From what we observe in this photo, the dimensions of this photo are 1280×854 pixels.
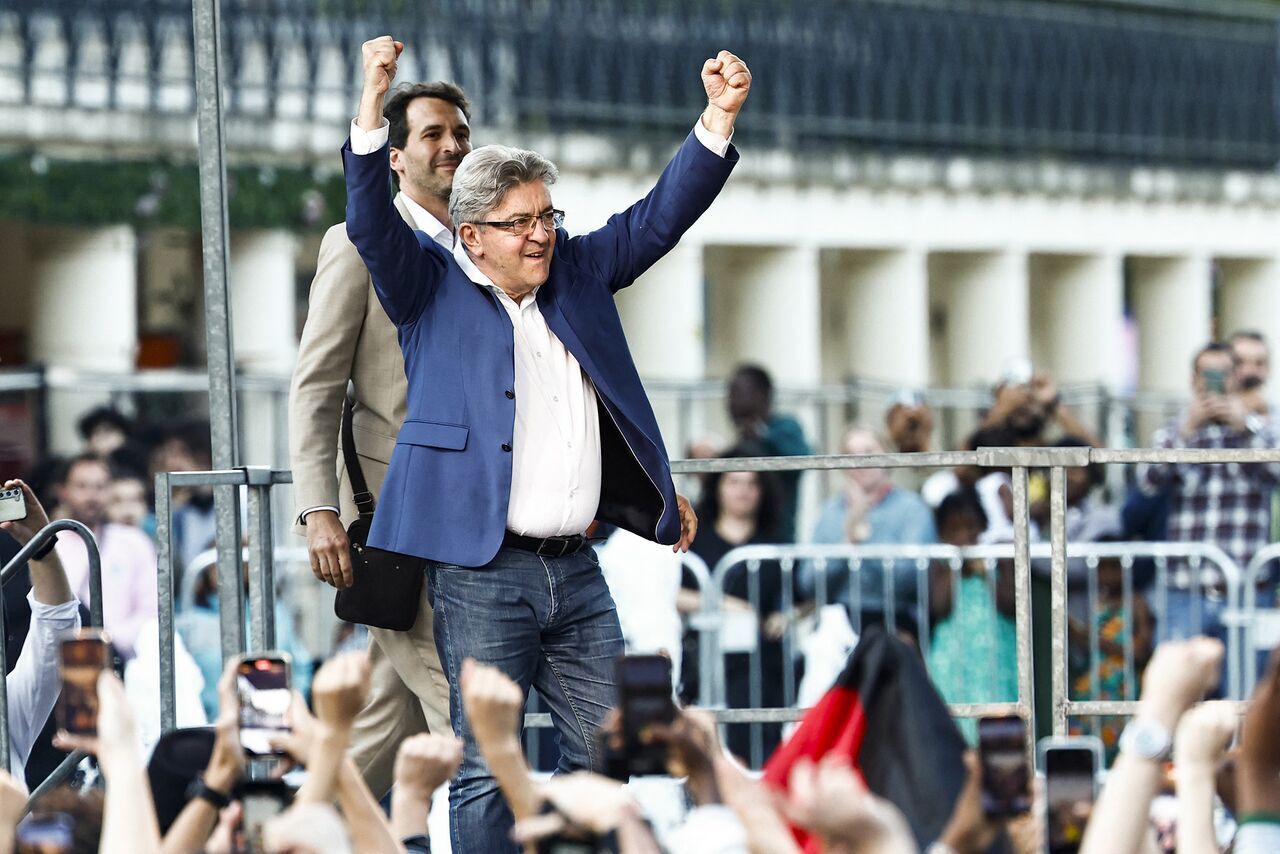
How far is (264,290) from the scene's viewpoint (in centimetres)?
2236

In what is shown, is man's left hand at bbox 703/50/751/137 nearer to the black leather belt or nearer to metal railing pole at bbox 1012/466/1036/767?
the black leather belt

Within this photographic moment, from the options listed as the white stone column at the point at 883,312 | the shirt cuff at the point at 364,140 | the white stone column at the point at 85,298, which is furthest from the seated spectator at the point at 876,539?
the white stone column at the point at 883,312

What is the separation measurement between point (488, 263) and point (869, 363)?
26.6 meters

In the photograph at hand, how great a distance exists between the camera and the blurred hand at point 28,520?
579cm

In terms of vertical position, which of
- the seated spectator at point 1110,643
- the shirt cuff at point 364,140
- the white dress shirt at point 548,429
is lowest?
the seated spectator at point 1110,643

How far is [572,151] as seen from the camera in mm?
26141

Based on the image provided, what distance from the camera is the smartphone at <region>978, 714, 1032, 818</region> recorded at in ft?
11.2

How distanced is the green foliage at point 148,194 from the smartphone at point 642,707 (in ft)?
51.7

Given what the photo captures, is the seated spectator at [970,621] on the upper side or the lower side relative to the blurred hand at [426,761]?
lower

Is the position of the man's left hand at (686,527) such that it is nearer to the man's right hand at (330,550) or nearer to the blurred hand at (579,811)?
the man's right hand at (330,550)

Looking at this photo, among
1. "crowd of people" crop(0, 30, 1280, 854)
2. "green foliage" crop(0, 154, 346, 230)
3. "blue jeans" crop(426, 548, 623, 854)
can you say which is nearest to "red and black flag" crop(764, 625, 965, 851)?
"crowd of people" crop(0, 30, 1280, 854)

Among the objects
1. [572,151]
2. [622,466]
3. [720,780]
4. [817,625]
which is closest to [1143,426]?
[572,151]

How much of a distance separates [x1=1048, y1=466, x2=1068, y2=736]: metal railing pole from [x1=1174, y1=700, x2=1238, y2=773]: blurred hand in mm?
2400

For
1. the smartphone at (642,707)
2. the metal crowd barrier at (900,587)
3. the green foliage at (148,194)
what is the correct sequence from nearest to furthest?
the smartphone at (642,707)
the metal crowd barrier at (900,587)
the green foliage at (148,194)
